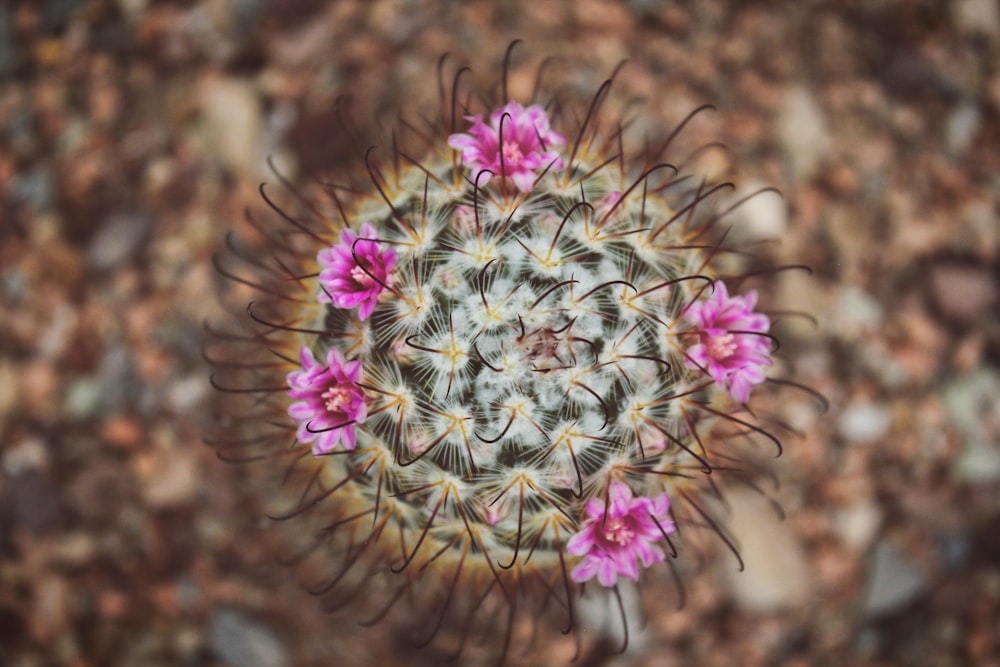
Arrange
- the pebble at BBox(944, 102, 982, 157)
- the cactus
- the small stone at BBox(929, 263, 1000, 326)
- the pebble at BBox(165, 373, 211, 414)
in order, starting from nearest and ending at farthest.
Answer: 1. the cactus
2. the pebble at BBox(165, 373, 211, 414)
3. the small stone at BBox(929, 263, 1000, 326)
4. the pebble at BBox(944, 102, 982, 157)

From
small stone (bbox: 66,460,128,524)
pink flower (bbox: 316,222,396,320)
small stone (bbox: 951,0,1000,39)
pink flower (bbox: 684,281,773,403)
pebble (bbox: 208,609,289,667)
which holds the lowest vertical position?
pebble (bbox: 208,609,289,667)

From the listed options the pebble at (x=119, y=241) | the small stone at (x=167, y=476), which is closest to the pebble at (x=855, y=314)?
the small stone at (x=167, y=476)

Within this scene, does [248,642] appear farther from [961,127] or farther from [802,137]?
[961,127]

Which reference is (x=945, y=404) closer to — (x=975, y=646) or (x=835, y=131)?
(x=975, y=646)

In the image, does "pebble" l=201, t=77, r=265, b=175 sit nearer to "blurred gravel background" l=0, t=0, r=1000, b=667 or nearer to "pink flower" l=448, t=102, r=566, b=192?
"blurred gravel background" l=0, t=0, r=1000, b=667

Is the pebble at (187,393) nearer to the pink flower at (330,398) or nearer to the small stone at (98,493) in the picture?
the small stone at (98,493)

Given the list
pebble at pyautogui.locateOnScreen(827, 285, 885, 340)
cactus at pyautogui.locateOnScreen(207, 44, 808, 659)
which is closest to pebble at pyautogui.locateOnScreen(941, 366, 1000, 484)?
pebble at pyautogui.locateOnScreen(827, 285, 885, 340)

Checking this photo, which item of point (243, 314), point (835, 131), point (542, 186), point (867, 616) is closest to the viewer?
point (542, 186)

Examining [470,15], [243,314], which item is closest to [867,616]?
[243,314]
